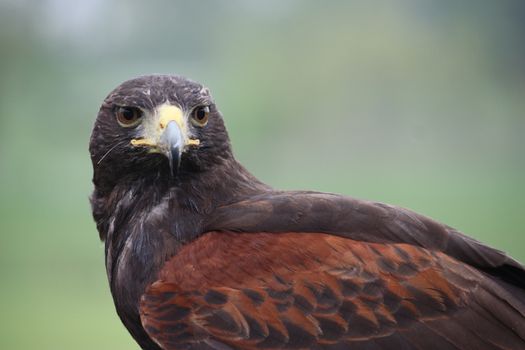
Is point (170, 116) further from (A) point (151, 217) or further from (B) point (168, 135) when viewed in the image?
(A) point (151, 217)

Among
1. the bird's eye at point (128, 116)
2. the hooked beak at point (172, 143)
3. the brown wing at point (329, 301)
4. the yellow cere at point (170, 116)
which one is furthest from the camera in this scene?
the bird's eye at point (128, 116)

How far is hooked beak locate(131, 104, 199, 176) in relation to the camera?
133 inches

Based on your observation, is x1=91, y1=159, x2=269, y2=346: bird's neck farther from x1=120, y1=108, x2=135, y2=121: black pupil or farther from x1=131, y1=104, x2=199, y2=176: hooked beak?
x1=120, y1=108, x2=135, y2=121: black pupil

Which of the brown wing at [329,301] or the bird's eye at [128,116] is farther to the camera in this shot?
the bird's eye at [128,116]

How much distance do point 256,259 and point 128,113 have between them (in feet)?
2.97

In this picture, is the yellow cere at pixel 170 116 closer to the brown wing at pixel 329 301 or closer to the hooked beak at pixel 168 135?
the hooked beak at pixel 168 135

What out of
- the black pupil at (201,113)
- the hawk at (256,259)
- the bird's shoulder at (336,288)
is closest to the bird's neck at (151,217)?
the hawk at (256,259)

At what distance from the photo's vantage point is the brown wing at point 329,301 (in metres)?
3.15

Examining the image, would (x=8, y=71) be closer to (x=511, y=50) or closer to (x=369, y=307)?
(x=511, y=50)

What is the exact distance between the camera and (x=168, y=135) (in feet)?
11.2

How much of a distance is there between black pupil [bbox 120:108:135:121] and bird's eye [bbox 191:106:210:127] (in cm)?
26

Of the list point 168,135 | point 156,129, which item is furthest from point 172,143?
point 156,129

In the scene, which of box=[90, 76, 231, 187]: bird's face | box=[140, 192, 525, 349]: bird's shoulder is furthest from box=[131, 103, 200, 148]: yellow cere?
box=[140, 192, 525, 349]: bird's shoulder

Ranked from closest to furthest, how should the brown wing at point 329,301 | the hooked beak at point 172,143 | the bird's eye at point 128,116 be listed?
the brown wing at point 329,301 → the hooked beak at point 172,143 → the bird's eye at point 128,116
